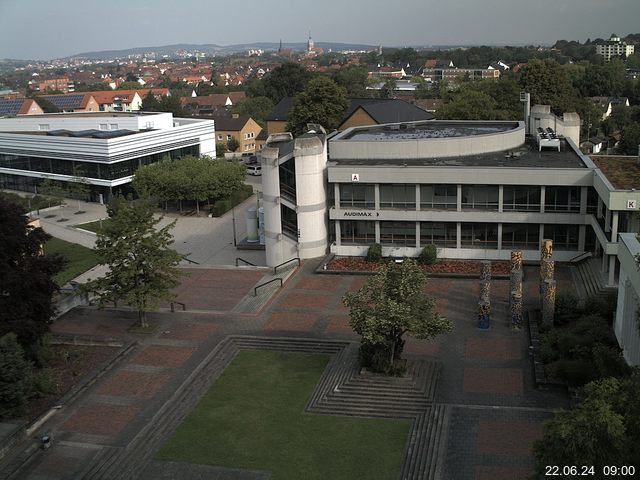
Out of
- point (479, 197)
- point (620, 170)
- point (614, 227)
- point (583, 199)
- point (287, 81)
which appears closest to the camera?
point (614, 227)

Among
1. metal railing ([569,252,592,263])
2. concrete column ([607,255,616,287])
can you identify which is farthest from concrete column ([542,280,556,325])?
metal railing ([569,252,592,263])

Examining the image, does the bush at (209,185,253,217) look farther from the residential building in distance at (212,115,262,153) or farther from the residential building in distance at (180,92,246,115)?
the residential building in distance at (180,92,246,115)

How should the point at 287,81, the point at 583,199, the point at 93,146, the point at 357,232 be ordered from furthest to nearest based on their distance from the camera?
the point at 287,81 < the point at 93,146 < the point at 357,232 < the point at 583,199

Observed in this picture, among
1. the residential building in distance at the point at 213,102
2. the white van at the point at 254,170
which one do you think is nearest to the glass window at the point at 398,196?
the white van at the point at 254,170

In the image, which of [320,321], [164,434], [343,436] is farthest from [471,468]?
[320,321]

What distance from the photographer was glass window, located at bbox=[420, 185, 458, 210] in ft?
134

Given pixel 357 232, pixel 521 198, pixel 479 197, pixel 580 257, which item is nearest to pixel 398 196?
pixel 357 232

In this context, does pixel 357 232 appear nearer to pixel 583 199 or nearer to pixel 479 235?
pixel 479 235

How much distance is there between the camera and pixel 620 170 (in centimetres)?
4003

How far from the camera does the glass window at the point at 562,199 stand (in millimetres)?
39250

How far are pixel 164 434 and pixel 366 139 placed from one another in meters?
27.7

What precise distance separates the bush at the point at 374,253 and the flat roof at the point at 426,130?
7325mm

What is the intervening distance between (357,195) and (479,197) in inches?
276

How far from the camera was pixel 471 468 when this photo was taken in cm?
2144
